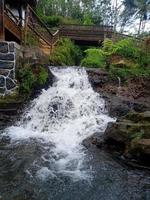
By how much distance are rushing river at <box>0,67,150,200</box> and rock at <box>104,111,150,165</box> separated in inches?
20.8

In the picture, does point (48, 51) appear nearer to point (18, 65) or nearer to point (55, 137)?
point (18, 65)

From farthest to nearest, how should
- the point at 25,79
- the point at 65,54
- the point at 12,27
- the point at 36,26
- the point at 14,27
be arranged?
the point at 65,54
the point at 36,26
the point at 14,27
the point at 12,27
the point at 25,79

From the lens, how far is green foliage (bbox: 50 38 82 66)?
766 inches

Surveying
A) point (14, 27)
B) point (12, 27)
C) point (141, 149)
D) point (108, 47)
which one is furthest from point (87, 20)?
point (141, 149)

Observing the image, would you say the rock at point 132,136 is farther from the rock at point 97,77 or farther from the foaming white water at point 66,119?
the rock at point 97,77

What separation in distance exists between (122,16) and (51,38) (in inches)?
1221

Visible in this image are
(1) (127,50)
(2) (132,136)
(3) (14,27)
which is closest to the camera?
(2) (132,136)

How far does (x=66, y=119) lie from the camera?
1251 cm

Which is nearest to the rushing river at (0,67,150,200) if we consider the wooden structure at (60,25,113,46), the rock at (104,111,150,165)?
the rock at (104,111,150,165)

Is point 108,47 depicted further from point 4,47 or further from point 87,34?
point 87,34

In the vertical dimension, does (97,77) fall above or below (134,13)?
below

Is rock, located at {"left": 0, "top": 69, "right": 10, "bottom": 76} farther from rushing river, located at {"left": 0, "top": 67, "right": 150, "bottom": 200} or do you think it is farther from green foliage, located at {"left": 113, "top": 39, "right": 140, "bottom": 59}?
green foliage, located at {"left": 113, "top": 39, "right": 140, "bottom": 59}

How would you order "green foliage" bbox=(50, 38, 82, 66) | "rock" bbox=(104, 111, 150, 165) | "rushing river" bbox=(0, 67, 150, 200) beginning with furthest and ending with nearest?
"green foliage" bbox=(50, 38, 82, 66)
"rock" bbox=(104, 111, 150, 165)
"rushing river" bbox=(0, 67, 150, 200)

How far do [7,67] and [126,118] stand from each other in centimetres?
526
